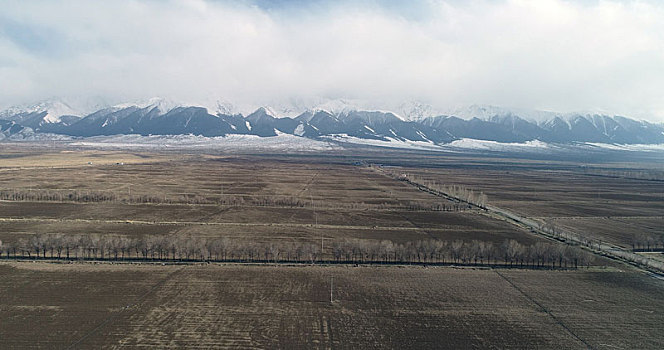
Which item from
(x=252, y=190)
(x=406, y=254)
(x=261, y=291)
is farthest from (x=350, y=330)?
(x=252, y=190)

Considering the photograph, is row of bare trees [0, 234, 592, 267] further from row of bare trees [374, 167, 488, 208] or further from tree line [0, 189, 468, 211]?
row of bare trees [374, 167, 488, 208]

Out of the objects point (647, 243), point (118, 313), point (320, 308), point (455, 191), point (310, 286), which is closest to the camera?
point (118, 313)

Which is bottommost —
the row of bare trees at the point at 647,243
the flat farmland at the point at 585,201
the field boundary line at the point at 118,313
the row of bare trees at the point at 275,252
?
the field boundary line at the point at 118,313

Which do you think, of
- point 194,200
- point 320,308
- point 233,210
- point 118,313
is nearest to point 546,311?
point 320,308

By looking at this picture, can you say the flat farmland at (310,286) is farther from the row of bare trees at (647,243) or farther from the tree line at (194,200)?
the row of bare trees at (647,243)

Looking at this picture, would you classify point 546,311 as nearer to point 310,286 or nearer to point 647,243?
point 310,286

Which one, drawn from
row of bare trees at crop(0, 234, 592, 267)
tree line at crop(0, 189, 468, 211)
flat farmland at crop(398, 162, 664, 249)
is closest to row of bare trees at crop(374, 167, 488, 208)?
flat farmland at crop(398, 162, 664, 249)

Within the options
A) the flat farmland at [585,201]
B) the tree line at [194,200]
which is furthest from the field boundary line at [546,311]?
the tree line at [194,200]
